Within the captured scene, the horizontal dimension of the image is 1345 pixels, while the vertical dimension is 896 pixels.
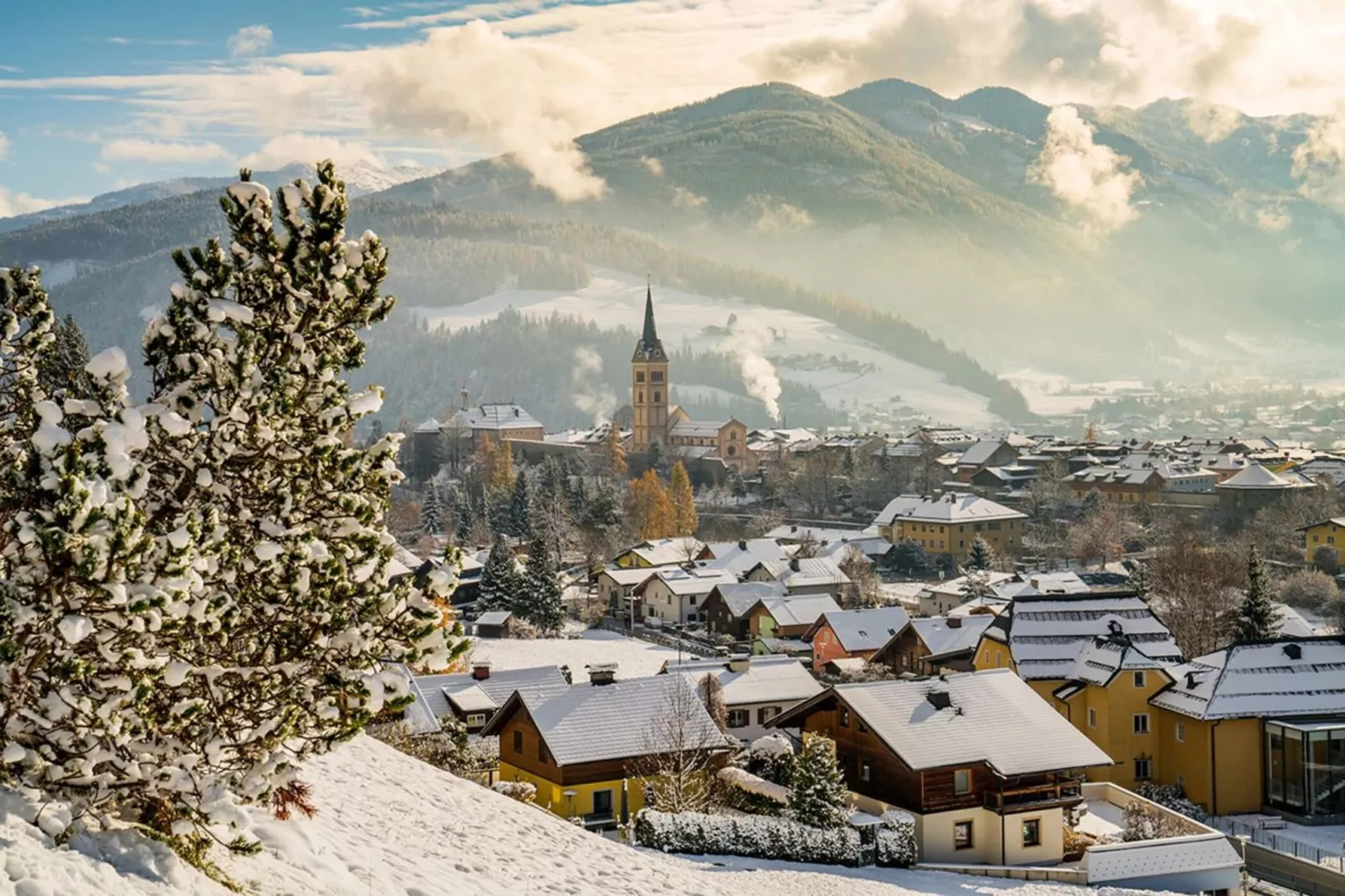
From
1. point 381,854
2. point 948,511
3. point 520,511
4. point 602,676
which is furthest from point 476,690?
point 948,511

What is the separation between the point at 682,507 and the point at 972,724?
55267mm

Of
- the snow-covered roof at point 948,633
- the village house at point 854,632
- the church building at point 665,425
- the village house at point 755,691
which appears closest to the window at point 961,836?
the village house at point 755,691

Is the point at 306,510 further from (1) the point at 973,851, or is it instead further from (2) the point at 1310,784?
(2) the point at 1310,784

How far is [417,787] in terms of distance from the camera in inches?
486

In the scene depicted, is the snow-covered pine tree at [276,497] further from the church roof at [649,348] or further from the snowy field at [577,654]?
the church roof at [649,348]

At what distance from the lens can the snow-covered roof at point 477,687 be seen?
93.7ft

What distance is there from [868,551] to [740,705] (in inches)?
1535

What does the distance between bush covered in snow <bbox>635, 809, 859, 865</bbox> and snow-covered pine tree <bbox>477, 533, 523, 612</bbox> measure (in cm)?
3261

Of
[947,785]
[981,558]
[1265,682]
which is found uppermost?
[947,785]

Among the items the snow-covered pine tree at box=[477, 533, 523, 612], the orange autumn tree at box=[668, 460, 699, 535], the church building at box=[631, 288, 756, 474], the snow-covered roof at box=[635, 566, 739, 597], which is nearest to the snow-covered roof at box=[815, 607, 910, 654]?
the snow-covered roof at box=[635, 566, 739, 597]

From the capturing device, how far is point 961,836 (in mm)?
22625

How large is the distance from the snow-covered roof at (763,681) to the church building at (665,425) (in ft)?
248

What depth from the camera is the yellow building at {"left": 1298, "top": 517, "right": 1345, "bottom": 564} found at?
6084cm

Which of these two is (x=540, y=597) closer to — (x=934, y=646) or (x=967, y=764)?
(x=934, y=646)
